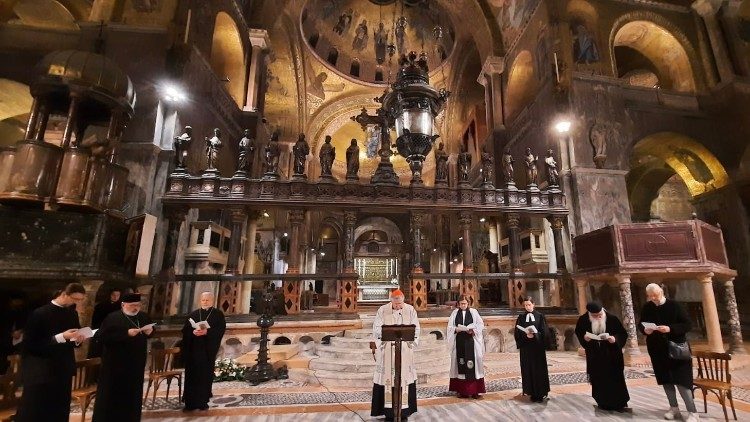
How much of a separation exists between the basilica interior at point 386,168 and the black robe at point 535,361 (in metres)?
1.77

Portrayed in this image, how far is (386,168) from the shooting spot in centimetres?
1022

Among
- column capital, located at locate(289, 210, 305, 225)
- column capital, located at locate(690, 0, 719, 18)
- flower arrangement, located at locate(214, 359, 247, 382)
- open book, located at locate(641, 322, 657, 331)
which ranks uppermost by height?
column capital, located at locate(690, 0, 719, 18)

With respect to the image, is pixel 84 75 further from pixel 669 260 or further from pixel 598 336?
pixel 669 260

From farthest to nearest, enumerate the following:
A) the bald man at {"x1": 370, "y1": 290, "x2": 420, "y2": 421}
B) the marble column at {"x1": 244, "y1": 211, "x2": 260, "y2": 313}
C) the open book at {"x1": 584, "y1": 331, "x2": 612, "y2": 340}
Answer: the marble column at {"x1": 244, "y1": 211, "x2": 260, "y2": 313} → the open book at {"x1": 584, "y1": 331, "x2": 612, "y2": 340} → the bald man at {"x1": 370, "y1": 290, "x2": 420, "y2": 421}

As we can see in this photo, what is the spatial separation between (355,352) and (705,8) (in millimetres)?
17069

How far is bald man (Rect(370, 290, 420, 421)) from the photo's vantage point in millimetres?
4379

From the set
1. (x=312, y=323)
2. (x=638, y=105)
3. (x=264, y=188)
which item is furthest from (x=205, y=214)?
(x=638, y=105)

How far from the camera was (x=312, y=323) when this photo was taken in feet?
26.8

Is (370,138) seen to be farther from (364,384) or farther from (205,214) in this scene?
(364,384)

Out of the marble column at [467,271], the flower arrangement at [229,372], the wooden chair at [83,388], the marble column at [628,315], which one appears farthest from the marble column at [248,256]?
the marble column at [628,315]

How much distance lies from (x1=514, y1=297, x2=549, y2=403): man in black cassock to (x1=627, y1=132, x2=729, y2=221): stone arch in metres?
9.60

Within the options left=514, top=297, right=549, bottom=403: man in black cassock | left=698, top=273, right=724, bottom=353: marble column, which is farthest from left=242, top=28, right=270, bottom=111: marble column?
left=698, top=273, right=724, bottom=353: marble column

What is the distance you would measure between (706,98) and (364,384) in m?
15.1

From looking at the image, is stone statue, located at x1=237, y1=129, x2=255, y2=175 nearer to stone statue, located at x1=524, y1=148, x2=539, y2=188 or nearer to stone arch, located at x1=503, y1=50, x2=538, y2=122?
stone statue, located at x1=524, y1=148, x2=539, y2=188
